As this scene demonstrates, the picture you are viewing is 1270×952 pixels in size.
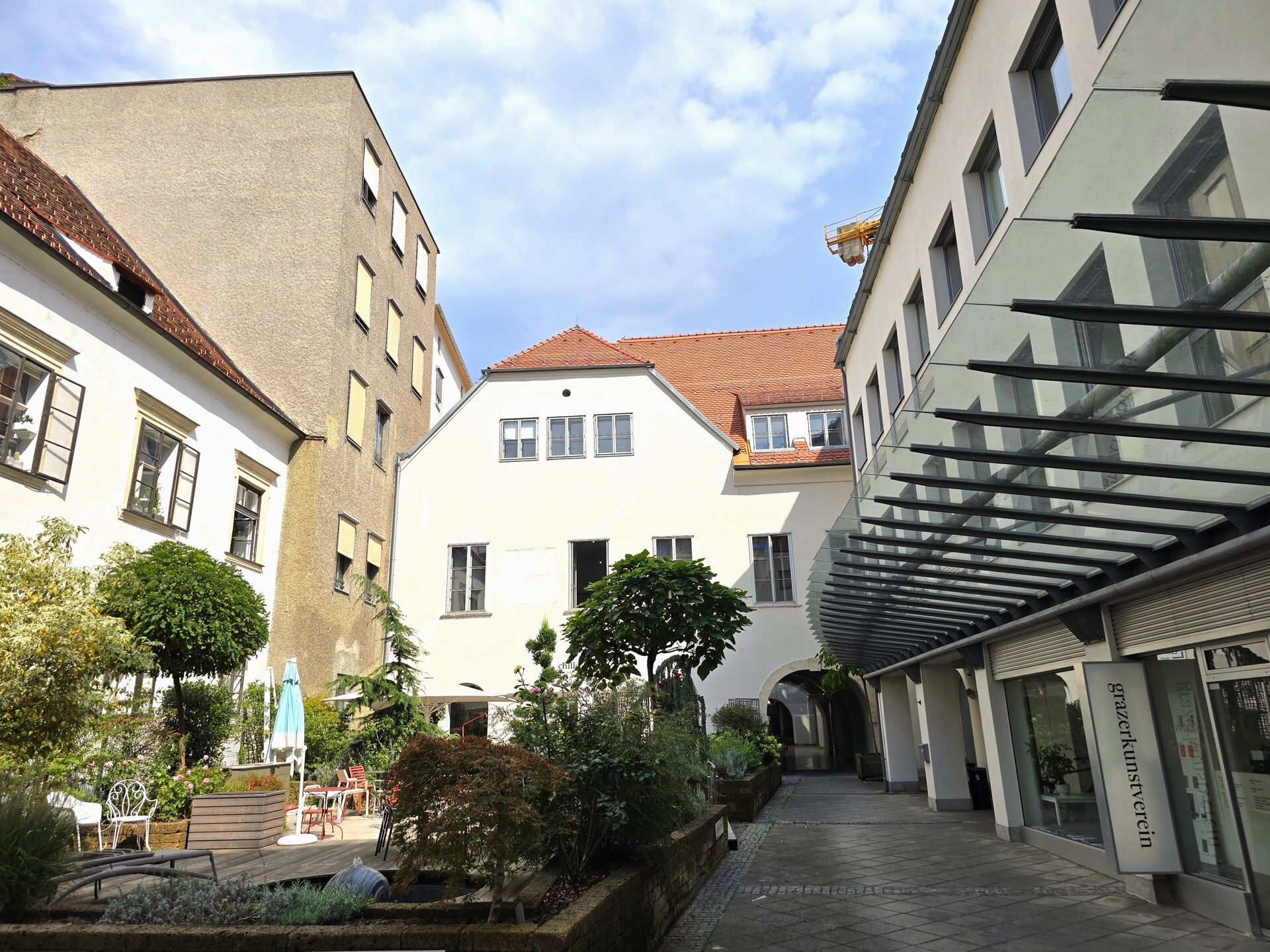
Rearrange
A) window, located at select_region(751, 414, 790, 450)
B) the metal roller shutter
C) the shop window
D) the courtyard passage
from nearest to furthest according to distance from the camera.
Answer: the courtyard passage
the metal roller shutter
the shop window
window, located at select_region(751, 414, 790, 450)

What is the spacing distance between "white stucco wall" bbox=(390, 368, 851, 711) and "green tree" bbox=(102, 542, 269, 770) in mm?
11922

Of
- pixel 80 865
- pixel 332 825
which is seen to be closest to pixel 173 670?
pixel 332 825

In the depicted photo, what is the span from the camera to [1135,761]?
8469mm

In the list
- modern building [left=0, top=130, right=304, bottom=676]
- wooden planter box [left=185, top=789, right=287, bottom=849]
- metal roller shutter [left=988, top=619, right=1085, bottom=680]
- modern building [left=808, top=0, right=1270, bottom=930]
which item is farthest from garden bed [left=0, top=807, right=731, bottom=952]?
modern building [left=0, top=130, right=304, bottom=676]

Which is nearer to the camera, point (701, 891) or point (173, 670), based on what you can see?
point (701, 891)

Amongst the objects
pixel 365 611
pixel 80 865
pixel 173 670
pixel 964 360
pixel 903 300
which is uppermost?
pixel 903 300

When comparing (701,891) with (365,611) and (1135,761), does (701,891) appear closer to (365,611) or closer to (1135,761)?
(1135,761)

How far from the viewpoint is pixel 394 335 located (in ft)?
86.0

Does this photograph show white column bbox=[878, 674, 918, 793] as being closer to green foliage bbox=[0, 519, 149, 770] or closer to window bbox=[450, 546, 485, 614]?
window bbox=[450, 546, 485, 614]

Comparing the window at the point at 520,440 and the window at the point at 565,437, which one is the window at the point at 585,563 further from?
the window at the point at 520,440

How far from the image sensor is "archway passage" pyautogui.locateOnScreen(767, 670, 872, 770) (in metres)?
32.6

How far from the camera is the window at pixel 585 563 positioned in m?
25.7

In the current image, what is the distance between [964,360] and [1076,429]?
702mm

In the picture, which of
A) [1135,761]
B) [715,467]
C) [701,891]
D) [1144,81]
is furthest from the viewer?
[715,467]
